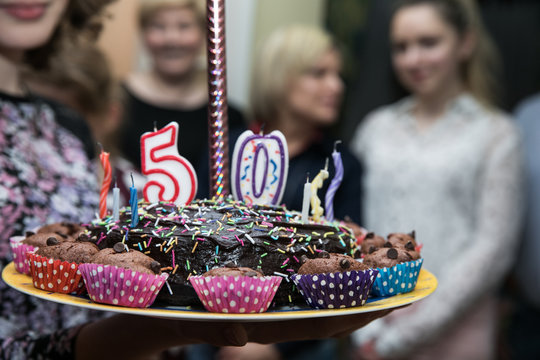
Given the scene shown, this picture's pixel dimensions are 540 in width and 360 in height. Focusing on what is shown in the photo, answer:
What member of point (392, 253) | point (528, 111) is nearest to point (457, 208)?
point (528, 111)

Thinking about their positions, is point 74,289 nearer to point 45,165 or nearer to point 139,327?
point 139,327

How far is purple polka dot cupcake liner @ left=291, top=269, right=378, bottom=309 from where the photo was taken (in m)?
0.93

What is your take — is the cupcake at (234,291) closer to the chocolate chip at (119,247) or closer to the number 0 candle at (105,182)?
the chocolate chip at (119,247)

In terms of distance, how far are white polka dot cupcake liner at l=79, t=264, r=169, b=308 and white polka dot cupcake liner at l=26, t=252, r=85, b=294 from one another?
0.06 m

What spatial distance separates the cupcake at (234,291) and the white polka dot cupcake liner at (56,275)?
21 centimetres

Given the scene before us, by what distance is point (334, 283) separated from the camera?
93 centimetres

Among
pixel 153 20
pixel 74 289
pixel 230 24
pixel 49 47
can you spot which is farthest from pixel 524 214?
pixel 74 289

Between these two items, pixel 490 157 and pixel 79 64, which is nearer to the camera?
pixel 79 64

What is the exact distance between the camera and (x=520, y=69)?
339cm

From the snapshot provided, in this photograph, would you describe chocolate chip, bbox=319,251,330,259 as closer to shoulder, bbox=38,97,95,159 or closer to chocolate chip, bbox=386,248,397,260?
chocolate chip, bbox=386,248,397,260

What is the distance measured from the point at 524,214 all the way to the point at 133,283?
2469 millimetres

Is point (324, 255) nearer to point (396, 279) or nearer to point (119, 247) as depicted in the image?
point (396, 279)

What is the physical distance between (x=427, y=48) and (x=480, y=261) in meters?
0.93

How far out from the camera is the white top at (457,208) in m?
2.47
